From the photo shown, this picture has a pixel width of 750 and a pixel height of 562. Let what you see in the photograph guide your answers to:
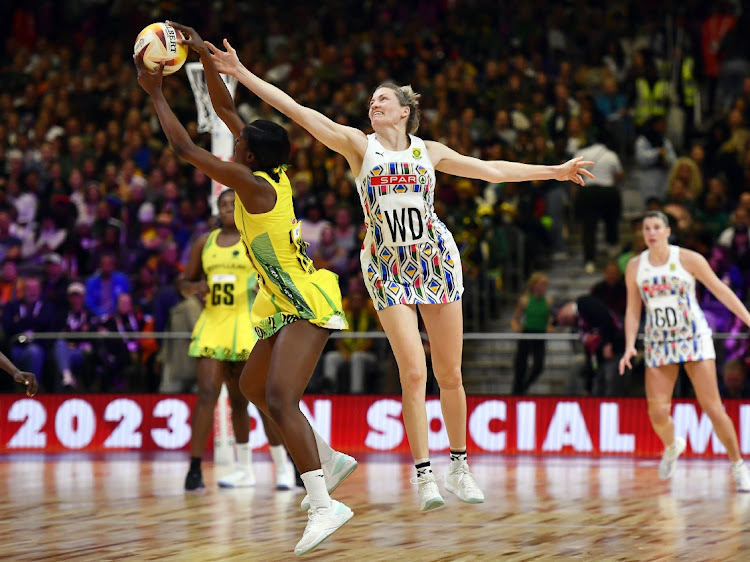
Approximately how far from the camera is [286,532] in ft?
25.2

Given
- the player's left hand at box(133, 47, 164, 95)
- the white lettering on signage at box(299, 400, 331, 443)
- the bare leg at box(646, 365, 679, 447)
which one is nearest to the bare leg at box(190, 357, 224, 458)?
the white lettering on signage at box(299, 400, 331, 443)

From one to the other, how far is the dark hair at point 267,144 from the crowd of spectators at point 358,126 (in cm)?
677

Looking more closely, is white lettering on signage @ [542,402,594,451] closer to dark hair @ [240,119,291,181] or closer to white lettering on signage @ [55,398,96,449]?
white lettering on signage @ [55,398,96,449]

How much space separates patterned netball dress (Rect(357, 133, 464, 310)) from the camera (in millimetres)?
7195

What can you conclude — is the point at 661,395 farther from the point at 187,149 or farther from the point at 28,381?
the point at 187,149

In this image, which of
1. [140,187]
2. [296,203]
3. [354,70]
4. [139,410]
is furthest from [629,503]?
[354,70]

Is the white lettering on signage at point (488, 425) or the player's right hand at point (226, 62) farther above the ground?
the player's right hand at point (226, 62)

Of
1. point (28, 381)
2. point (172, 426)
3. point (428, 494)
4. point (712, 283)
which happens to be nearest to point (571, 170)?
point (428, 494)

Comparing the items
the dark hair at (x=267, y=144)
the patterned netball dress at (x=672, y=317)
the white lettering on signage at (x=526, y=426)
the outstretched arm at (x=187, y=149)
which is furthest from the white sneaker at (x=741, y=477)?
the outstretched arm at (x=187, y=149)

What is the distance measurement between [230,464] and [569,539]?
495cm

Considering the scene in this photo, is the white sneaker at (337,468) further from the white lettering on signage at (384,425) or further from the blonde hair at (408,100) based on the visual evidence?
the white lettering on signage at (384,425)

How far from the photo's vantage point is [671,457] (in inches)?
412

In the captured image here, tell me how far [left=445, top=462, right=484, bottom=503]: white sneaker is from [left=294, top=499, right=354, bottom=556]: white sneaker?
3.61 feet

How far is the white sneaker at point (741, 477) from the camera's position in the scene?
9.95 m
